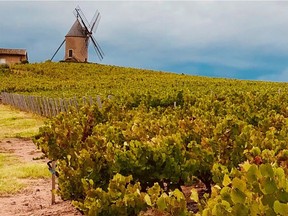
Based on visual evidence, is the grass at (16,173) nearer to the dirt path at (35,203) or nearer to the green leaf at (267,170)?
the dirt path at (35,203)

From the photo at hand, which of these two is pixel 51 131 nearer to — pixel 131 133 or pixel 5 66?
pixel 131 133

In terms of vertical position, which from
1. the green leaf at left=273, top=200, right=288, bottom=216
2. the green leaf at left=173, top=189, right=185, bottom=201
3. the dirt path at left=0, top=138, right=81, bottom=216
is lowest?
the dirt path at left=0, top=138, right=81, bottom=216

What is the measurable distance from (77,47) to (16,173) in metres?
80.2

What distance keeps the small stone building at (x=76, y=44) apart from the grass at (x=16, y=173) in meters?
76.8

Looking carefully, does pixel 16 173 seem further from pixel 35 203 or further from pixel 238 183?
pixel 238 183

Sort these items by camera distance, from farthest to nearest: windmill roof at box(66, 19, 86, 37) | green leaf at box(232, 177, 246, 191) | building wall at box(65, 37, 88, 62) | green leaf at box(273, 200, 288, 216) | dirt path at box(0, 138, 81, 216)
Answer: windmill roof at box(66, 19, 86, 37)
building wall at box(65, 37, 88, 62)
dirt path at box(0, 138, 81, 216)
green leaf at box(232, 177, 246, 191)
green leaf at box(273, 200, 288, 216)

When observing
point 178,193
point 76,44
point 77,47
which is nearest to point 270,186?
point 178,193

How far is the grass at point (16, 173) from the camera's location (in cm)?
1254

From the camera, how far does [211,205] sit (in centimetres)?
365

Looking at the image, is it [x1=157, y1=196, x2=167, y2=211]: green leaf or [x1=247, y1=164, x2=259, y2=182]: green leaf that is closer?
[x1=247, y1=164, x2=259, y2=182]: green leaf

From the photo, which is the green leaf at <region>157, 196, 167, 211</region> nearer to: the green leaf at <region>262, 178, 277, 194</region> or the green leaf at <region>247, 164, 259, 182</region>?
the green leaf at <region>247, 164, 259, 182</region>

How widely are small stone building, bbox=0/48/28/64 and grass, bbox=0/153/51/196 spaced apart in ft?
266

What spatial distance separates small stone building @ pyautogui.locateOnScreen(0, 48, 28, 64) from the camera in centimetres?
9534

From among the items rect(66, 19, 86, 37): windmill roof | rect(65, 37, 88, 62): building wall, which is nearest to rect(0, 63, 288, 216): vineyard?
rect(65, 37, 88, 62): building wall
